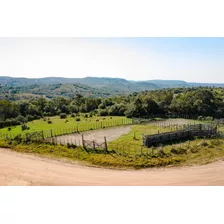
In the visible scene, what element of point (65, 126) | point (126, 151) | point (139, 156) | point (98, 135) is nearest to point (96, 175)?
point (139, 156)

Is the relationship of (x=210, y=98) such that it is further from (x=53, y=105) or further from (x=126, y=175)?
(x=126, y=175)

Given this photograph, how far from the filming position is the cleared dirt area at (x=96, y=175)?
17.5 m

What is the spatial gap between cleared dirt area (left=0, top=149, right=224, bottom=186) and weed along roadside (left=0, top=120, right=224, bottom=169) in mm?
1334

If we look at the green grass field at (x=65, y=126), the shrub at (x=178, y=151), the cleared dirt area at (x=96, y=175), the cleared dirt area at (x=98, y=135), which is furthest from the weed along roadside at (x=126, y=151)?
the green grass field at (x=65, y=126)

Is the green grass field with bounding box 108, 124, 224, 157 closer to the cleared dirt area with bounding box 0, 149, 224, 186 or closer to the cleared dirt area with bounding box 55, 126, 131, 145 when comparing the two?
Answer: the cleared dirt area with bounding box 55, 126, 131, 145

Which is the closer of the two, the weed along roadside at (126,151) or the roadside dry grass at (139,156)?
the roadside dry grass at (139,156)

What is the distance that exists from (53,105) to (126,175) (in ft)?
174

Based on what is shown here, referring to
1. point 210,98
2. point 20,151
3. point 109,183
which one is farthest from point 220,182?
point 210,98

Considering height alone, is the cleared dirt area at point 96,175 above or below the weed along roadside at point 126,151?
below

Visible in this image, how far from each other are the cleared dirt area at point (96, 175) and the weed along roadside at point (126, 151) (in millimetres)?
1334

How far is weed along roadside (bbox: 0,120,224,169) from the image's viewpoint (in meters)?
21.5

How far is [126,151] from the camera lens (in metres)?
25.1

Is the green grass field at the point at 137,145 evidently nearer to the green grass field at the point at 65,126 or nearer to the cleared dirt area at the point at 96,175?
the cleared dirt area at the point at 96,175

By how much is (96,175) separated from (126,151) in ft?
22.6
